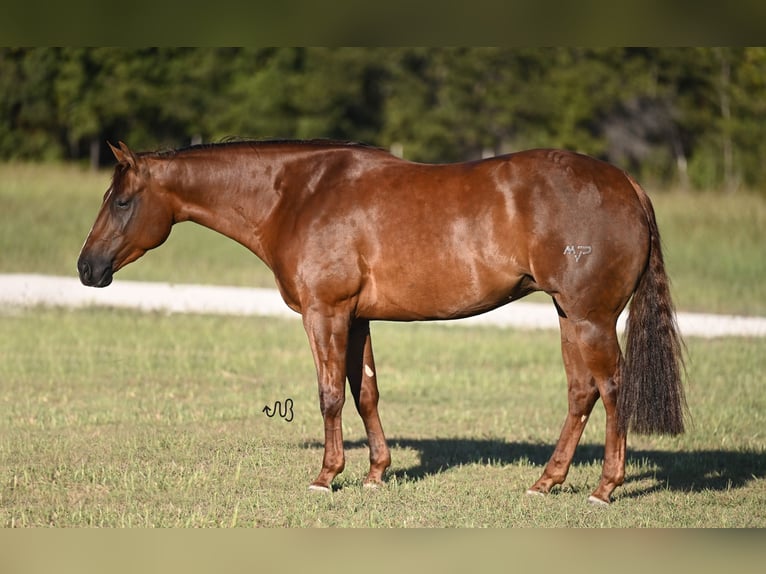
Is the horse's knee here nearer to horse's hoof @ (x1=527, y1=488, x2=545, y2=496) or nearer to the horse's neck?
the horse's neck


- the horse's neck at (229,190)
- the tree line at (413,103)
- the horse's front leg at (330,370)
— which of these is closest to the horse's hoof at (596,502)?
the horse's front leg at (330,370)

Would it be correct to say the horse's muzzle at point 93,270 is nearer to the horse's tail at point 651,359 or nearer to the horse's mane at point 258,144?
the horse's mane at point 258,144

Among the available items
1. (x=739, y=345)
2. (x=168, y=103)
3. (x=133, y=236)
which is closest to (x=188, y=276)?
(x=739, y=345)

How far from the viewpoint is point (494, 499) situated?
780cm

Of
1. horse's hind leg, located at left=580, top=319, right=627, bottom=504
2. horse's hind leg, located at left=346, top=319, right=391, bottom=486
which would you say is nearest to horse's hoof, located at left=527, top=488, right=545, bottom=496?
horse's hind leg, located at left=580, top=319, right=627, bottom=504

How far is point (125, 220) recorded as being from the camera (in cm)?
819

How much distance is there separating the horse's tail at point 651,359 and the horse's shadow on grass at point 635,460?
718 mm

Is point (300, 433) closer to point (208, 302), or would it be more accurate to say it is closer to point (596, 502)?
point (596, 502)

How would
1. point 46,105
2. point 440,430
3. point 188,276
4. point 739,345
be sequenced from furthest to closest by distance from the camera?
1. point 46,105
2. point 188,276
3. point 739,345
4. point 440,430

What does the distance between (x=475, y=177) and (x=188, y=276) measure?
42.6 feet

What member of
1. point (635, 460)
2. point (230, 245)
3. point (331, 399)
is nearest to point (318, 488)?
point (331, 399)

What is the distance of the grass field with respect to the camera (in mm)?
7477

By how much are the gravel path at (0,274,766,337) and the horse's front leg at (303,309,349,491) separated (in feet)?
29.1

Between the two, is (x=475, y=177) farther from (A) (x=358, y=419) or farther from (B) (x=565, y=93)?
(B) (x=565, y=93)
